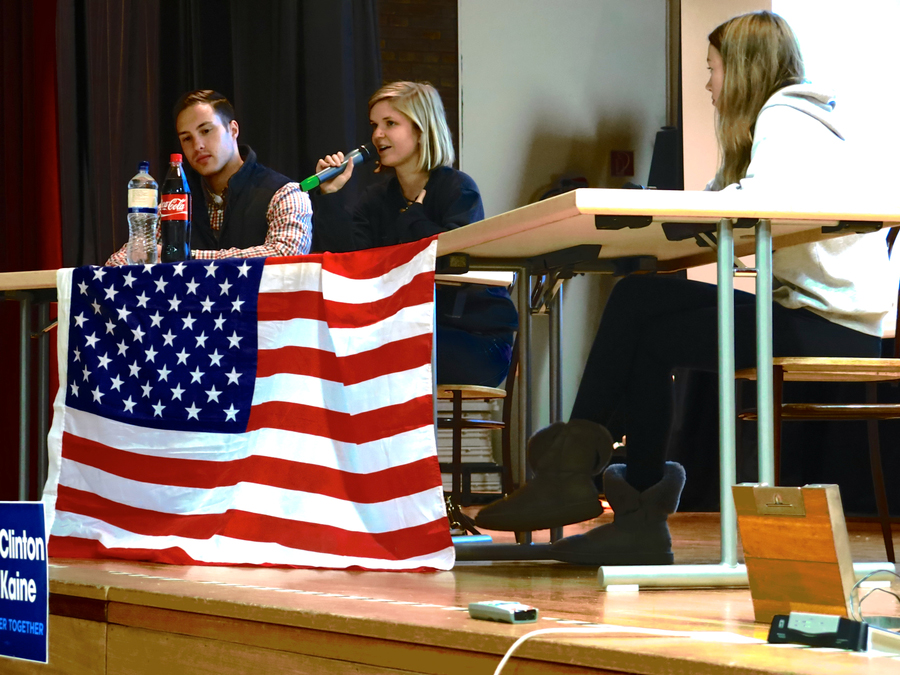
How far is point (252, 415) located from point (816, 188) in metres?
0.99

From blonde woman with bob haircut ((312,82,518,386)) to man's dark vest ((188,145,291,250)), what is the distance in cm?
16

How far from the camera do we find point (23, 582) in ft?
4.21

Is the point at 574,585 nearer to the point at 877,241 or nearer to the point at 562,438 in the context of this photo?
the point at 562,438

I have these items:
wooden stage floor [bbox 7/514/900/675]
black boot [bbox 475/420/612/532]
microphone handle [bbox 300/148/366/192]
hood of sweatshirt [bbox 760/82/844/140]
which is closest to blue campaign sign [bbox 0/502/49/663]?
wooden stage floor [bbox 7/514/900/675]

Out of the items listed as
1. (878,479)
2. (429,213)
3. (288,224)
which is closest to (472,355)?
(429,213)

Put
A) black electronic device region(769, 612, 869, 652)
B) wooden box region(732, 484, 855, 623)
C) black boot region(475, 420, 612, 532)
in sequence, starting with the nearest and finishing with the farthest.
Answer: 1. black electronic device region(769, 612, 869, 652)
2. wooden box region(732, 484, 855, 623)
3. black boot region(475, 420, 612, 532)

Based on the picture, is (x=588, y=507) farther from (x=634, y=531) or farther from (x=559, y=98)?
(x=559, y=98)

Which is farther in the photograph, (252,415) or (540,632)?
(252,415)

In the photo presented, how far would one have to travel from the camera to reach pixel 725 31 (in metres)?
1.82

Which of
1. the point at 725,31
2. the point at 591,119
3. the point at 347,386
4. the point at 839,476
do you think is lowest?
the point at 839,476

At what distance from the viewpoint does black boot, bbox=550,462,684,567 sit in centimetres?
158

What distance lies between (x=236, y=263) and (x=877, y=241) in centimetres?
112

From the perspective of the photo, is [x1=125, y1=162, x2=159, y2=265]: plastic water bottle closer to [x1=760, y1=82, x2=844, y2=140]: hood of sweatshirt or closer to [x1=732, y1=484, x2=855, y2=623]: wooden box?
[x1=760, y1=82, x2=844, y2=140]: hood of sweatshirt

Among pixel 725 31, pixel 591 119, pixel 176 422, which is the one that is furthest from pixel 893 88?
pixel 176 422
